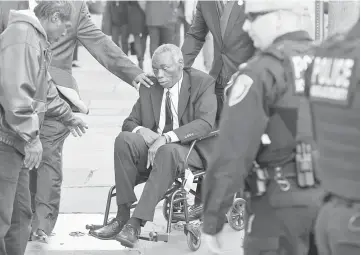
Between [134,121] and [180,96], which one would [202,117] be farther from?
[134,121]

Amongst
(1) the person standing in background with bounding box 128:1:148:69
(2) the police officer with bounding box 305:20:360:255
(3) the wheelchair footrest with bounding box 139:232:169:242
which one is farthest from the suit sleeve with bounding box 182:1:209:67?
(1) the person standing in background with bounding box 128:1:148:69

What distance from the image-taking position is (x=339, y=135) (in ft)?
11.8

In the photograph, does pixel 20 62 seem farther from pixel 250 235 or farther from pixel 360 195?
pixel 360 195

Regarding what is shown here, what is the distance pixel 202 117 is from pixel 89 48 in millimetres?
1168

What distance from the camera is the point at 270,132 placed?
4.20 meters

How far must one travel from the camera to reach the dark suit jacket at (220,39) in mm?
7027

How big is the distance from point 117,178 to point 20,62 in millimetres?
1546

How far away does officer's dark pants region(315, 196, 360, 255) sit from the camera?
11.9 ft


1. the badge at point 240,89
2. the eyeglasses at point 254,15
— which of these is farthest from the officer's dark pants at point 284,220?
the eyeglasses at point 254,15

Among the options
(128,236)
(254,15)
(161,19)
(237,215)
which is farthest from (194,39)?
(161,19)

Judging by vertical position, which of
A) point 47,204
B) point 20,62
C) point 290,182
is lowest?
point 47,204

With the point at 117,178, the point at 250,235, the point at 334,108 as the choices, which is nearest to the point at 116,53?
the point at 117,178

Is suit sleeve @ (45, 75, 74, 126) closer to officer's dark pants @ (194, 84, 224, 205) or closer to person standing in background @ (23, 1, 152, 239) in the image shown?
person standing in background @ (23, 1, 152, 239)

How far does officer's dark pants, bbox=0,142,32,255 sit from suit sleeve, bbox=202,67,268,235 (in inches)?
68.8
